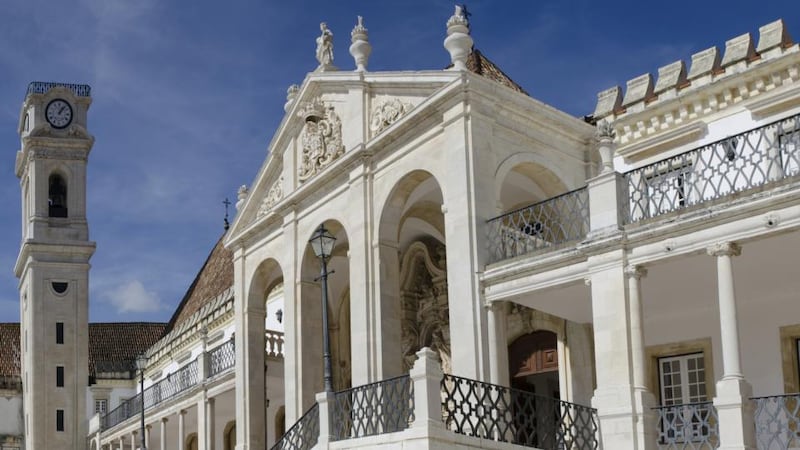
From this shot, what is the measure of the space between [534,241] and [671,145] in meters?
3.10

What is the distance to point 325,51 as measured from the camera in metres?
23.3

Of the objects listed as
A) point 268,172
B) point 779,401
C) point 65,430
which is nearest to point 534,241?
point 779,401

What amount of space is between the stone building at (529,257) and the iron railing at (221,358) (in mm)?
2401

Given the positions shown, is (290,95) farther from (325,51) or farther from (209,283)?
(209,283)

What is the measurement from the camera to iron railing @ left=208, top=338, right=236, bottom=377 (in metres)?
29.6

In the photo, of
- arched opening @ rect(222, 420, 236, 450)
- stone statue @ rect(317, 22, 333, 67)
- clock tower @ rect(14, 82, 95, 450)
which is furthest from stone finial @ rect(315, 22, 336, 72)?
clock tower @ rect(14, 82, 95, 450)

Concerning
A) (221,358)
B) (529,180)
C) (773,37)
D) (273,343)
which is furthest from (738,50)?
(221,358)

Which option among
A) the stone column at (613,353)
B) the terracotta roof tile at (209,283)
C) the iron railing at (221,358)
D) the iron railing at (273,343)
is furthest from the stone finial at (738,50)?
the terracotta roof tile at (209,283)

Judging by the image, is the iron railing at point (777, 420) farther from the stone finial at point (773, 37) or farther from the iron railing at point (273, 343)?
the iron railing at point (273, 343)

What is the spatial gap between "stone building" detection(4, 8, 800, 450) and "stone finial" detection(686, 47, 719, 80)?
32 mm

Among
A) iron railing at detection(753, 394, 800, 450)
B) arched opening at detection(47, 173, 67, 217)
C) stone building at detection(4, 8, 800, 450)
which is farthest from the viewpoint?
arched opening at detection(47, 173, 67, 217)

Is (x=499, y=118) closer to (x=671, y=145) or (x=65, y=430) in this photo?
(x=671, y=145)

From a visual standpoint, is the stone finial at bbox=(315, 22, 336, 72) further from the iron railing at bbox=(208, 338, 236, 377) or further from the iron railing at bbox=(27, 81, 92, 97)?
the iron railing at bbox=(27, 81, 92, 97)

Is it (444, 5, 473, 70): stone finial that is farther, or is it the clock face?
the clock face
